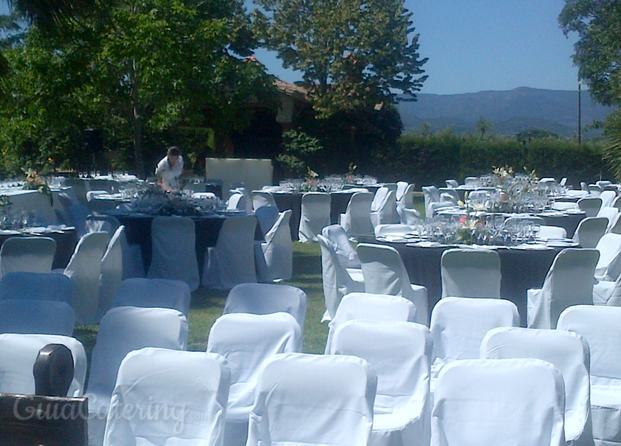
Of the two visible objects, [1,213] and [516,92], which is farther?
[516,92]

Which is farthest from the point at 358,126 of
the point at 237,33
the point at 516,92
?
the point at 516,92

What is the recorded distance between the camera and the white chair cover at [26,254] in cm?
895

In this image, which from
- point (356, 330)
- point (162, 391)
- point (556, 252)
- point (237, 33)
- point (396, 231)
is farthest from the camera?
point (237, 33)

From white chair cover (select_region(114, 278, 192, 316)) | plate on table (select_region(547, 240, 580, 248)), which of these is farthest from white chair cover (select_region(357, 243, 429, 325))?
white chair cover (select_region(114, 278, 192, 316))

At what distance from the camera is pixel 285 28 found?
31.5 meters

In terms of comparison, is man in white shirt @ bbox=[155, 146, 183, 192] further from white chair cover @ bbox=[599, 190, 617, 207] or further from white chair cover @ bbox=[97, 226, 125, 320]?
white chair cover @ bbox=[599, 190, 617, 207]

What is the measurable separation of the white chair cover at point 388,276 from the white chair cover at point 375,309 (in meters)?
2.05

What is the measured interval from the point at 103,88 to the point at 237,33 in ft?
34.6

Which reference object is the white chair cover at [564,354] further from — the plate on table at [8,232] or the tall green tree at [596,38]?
the tall green tree at [596,38]

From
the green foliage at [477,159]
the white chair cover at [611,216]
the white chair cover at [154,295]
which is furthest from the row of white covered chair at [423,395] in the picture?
the green foliage at [477,159]

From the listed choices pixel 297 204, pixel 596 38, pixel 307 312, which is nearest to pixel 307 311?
pixel 307 312

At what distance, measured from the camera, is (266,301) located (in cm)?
671

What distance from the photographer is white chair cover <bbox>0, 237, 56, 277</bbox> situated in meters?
8.95

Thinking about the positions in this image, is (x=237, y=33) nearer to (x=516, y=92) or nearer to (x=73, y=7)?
(x=73, y=7)
